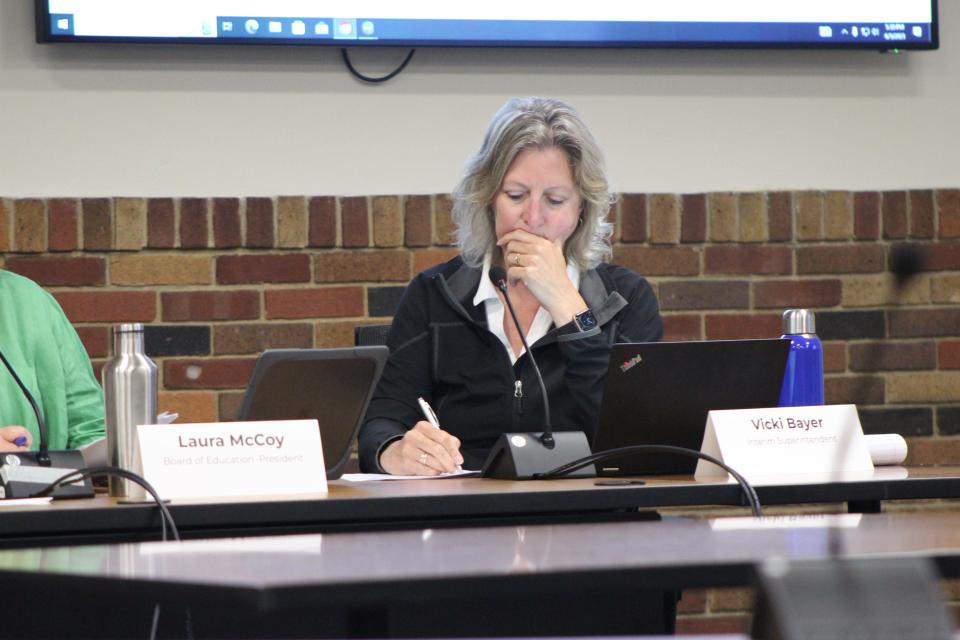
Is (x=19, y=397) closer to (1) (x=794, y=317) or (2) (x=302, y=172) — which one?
(2) (x=302, y=172)

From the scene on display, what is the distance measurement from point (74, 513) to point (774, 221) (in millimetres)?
2024

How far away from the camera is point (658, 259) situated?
3021mm

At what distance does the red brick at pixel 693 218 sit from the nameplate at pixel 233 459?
156 centimetres

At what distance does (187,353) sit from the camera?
2857 millimetres

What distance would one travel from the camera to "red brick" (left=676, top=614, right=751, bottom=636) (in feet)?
9.71

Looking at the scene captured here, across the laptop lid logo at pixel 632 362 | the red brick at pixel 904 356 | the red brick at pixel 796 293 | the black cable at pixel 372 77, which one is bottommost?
the red brick at pixel 904 356

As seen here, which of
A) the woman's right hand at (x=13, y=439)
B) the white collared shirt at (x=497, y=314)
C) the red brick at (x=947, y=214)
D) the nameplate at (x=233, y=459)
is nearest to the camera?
the nameplate at (x=233, y=459)

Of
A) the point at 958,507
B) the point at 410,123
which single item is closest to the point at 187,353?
the point at 410,123

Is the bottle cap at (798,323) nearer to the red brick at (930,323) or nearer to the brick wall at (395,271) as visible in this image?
the brick wall at (395,271)

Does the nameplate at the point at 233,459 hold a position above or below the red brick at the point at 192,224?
below

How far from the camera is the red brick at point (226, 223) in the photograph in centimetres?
286

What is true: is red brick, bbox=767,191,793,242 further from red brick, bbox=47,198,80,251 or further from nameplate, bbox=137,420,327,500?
nameplate, bbox=137,420,327,500

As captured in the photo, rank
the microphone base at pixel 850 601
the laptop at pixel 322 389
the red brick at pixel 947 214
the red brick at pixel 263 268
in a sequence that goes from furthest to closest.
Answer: the red brick at pixel 947 214
the red brick at pixel 263 268
the laptop at pixel 322 389
the microphone base at pixel 850 601

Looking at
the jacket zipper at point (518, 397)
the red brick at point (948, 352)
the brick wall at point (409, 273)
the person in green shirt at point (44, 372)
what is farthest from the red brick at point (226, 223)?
the red brick at point (948, 352)
